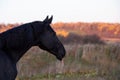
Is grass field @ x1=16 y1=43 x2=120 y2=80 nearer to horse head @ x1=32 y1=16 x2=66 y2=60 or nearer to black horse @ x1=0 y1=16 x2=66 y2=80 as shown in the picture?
horse head @ x1=32 y1=16 x2=66 y2=60

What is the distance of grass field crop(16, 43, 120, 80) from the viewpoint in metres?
12.4

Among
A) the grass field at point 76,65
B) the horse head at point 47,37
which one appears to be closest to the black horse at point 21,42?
the horse head at point 47,37

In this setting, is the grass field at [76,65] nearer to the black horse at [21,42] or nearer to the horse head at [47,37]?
the horse head at [47,37]

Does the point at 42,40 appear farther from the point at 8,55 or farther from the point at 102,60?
the point at 102,60

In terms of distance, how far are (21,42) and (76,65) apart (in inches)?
361

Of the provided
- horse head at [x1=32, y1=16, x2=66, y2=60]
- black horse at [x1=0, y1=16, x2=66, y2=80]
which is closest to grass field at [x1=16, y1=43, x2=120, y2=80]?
horse head at [x1=32, y1=16, x2=66, y2=60]

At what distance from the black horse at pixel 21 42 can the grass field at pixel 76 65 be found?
5.54m

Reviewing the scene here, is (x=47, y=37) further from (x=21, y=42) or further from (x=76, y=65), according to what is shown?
(x=76, y=65)

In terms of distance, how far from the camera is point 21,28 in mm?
5965

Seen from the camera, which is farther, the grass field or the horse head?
the grass field

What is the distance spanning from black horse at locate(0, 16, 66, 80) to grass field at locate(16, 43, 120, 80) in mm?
5540

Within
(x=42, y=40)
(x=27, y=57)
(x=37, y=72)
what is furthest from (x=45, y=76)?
(x=42, y=40)

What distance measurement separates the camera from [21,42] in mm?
5949

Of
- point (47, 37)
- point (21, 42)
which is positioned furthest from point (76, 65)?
point (21, 42)
